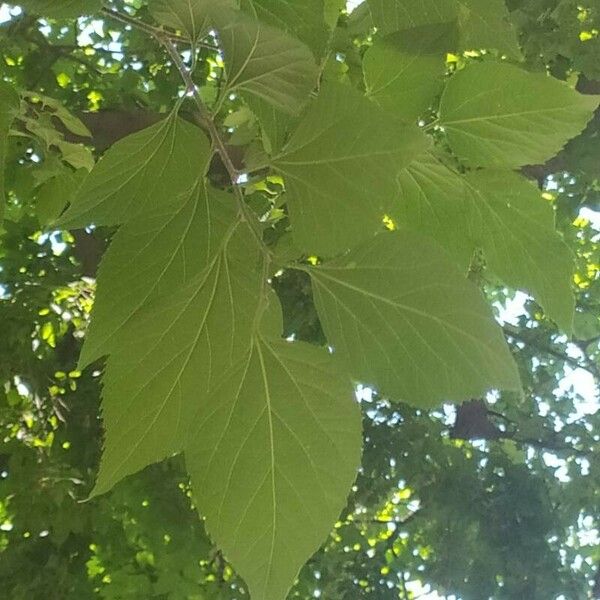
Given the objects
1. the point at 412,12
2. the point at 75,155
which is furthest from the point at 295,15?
the point at 75,155

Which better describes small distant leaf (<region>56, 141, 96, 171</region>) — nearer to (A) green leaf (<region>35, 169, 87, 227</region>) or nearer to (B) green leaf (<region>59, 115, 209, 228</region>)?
(A) green leaf (<region>35, 169, 87, 227</region>)

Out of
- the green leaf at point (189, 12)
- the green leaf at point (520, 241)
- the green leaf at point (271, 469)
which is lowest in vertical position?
the green leaf at point (271, 469)

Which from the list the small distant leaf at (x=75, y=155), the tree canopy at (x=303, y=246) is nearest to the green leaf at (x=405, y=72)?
the tree canopy at (x=303, y=246)

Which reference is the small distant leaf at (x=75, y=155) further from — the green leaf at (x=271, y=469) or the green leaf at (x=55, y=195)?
the green leaf at (x=271, y=469)

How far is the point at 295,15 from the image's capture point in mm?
241

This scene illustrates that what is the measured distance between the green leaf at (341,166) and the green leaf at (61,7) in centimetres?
6

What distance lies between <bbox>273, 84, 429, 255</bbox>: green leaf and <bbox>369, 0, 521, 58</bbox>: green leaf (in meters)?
0.05

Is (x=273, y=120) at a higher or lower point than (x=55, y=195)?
lower

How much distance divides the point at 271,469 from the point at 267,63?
10cm

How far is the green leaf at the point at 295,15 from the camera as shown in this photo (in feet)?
0.79

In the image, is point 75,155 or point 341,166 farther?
point 75,155

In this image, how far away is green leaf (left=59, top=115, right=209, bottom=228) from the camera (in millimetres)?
238

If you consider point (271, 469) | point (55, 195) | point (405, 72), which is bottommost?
point (271, 469)

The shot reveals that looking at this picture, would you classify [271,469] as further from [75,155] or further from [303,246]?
[75,155]
